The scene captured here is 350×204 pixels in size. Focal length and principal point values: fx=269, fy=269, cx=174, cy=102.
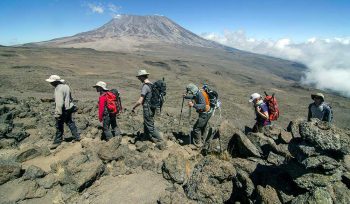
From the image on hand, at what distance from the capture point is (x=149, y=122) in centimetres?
619

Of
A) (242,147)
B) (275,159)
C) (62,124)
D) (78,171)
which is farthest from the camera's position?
(62,124)

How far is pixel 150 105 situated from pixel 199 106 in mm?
1105

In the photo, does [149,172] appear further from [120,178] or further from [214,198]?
[214,198]

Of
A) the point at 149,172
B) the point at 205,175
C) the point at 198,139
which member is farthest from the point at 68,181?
the point at 198,139

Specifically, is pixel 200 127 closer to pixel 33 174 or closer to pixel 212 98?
pixel 212 98

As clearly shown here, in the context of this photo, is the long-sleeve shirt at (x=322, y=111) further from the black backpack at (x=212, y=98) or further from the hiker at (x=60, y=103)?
the hiker at (x=60, y=103)

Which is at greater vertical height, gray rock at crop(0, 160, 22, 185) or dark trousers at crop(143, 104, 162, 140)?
dark trousers at crop(143, 104, 162, 140)

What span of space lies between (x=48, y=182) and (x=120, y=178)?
120 cm

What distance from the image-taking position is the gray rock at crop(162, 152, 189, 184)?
15.7 ft

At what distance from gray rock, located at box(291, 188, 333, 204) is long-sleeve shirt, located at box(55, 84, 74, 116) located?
15.8 ft

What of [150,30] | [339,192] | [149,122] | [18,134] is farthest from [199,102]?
[150,30]

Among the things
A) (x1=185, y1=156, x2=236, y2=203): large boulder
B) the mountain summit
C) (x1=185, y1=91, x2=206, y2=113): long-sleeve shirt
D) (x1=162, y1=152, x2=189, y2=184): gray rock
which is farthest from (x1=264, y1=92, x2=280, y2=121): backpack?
the mountain summit

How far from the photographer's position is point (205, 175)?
4344 millimetres

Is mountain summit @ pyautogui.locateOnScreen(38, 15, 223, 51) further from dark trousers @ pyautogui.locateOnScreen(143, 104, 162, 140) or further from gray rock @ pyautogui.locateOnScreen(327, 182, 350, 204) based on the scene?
gray rock @ pyautogui.locateOnScreen(327, 182, 350, 204)
